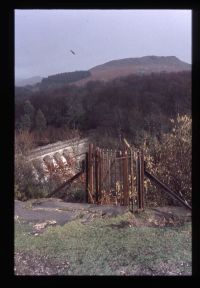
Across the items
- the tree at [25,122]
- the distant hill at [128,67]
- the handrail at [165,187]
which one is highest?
the distant hill at [128,67]

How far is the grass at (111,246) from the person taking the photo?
13.1 ft

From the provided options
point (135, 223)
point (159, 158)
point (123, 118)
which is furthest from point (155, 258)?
point (159, 158)

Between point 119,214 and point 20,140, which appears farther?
point 119,214

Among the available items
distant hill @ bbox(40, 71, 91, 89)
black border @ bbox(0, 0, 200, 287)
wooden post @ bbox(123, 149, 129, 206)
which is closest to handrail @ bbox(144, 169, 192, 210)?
wooden post @ bbox(123, 149, 129, 206)

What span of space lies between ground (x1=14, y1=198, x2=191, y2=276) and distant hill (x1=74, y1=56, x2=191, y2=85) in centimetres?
131

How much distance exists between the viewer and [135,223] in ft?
16.8

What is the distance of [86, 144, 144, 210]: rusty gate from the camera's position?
5.55 meters

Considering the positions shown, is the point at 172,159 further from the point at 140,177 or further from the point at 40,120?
the point at 40,120

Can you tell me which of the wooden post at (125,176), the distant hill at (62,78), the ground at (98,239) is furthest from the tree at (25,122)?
the wooden post at (125,176)

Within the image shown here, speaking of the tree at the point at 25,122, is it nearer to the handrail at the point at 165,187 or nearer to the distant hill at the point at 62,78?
the distant hill at the point at 62,78

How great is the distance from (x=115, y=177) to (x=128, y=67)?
1506 millimetres

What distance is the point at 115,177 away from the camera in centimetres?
588

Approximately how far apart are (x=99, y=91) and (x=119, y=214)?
4.33ft

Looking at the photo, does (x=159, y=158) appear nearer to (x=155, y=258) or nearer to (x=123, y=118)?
(x=123, y=118)
